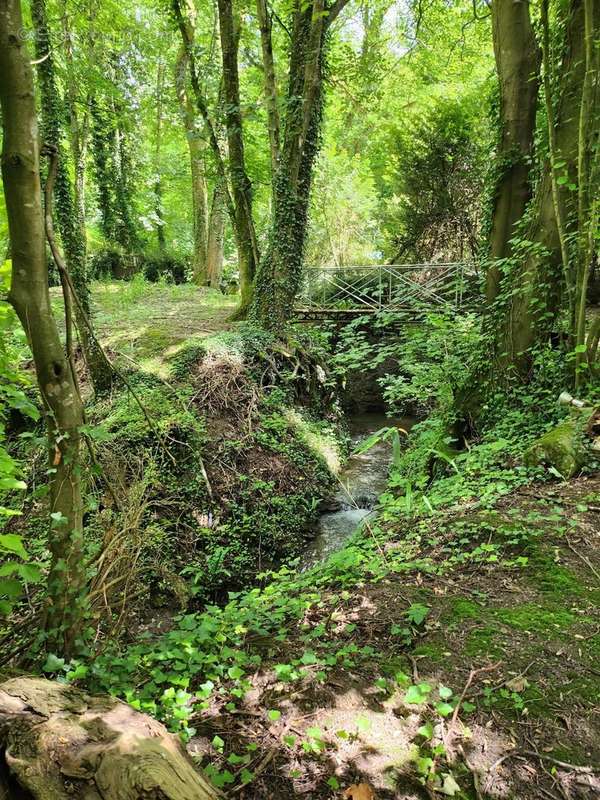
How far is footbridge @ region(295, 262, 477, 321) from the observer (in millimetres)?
9906

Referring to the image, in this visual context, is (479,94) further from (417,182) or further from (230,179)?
(230,179)

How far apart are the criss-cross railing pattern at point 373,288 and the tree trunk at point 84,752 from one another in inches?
360

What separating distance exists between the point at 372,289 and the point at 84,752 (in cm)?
1098

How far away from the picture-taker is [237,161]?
27.8 ft

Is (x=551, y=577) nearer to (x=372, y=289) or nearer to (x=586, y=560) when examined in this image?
(x=586, y=560)

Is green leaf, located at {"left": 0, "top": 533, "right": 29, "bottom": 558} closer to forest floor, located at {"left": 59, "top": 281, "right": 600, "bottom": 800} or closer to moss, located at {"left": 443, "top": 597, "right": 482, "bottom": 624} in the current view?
forest floor, located at {"left": 59, "top": 281, "right": 600, "bottom": 800}

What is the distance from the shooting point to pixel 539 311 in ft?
16.1

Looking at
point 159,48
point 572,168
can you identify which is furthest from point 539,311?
point 159,48

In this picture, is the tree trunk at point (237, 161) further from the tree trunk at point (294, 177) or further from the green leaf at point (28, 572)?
the green leaf at point (28, 572)

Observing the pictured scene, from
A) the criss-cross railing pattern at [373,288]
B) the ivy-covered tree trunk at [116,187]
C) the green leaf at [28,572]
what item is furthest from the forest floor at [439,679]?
the ivy-covered tree trunk at [116,187]

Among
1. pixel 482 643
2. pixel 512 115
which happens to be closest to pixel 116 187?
pixel 512 115

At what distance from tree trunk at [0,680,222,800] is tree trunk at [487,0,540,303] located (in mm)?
5682

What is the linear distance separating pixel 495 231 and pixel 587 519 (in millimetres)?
4220

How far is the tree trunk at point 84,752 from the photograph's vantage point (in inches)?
46.5
